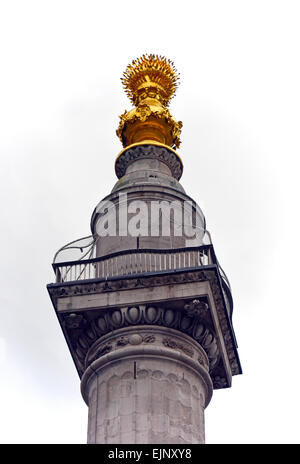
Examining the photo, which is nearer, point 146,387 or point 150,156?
point 146,387

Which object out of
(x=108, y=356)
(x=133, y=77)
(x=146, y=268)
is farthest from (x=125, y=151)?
(x=108, y=356)

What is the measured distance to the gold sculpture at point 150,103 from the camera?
38141mm

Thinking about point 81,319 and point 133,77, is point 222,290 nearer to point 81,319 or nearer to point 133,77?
point 81,319

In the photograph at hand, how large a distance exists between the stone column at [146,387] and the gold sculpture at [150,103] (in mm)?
9799

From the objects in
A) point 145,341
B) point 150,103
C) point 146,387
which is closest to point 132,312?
point 145,341

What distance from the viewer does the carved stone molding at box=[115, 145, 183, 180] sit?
37.0 meters

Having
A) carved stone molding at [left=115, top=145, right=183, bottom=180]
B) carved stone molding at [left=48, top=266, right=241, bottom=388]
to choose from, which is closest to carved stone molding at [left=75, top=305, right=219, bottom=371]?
carved stone molding at [left=48, top=266, right=241, bottom=388]

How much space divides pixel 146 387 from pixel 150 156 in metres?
10.6

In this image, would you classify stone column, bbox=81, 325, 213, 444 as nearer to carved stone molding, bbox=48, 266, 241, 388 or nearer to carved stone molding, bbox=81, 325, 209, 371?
carved stone molding, bbox=81, 325, 209, 371

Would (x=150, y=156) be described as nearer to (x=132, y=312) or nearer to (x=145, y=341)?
(x=132, y=312)

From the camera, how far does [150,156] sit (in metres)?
37.0

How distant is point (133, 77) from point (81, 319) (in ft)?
43.0

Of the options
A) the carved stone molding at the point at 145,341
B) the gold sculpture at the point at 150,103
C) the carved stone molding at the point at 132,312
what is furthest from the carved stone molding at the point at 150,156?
the carved stone molding at the point at 145,341

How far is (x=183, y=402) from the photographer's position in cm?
2909
